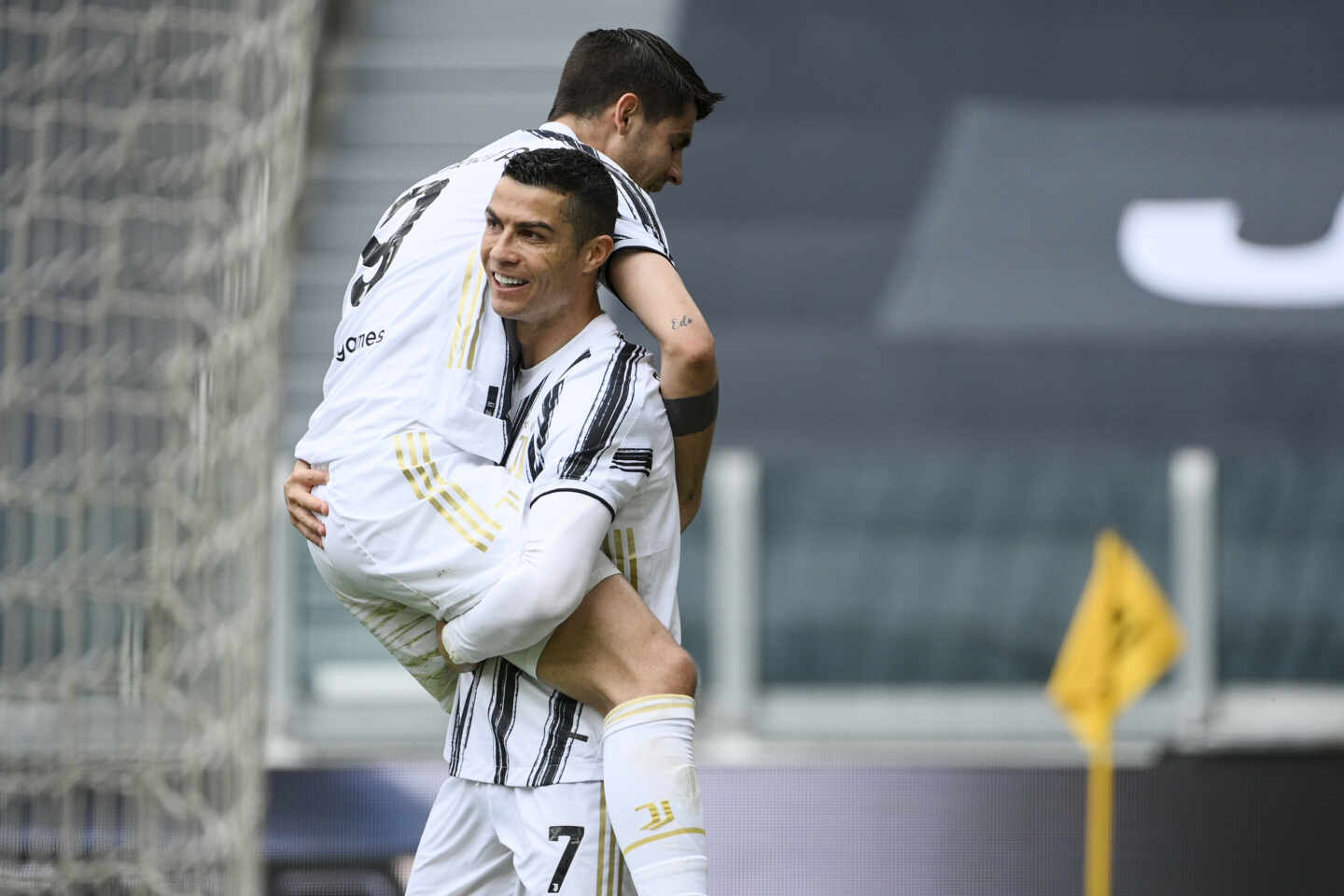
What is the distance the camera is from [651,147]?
1.93m

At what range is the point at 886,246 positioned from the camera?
612cm

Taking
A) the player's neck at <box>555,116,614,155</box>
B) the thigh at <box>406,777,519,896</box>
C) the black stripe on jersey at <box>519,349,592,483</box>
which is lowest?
the thigh at <box>406,777,519,896</box>

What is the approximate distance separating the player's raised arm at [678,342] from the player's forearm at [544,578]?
0.56ft

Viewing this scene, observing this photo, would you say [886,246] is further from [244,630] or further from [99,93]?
[244,630]

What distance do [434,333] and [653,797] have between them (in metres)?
0.52

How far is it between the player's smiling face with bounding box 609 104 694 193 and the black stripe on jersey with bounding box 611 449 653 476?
1.20 ft

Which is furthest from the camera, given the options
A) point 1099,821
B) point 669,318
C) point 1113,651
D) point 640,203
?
point 1113,651

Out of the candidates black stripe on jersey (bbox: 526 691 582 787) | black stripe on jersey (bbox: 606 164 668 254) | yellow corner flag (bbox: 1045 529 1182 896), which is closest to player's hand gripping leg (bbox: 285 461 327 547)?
black stripe on jersey (bbox: 526 691 582 787)

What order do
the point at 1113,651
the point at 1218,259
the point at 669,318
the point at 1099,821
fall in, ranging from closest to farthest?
1. the point at 669,318
2. the point at 1099,821
3. the point at 1113,651
4. the point at 1218,259

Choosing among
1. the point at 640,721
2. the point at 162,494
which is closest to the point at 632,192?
the point at 640,721

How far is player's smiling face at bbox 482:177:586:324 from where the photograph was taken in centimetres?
173

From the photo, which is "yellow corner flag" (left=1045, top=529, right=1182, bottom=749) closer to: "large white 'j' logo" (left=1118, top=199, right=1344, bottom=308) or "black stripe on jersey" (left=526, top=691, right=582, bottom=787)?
"large white 'j' logo" (left=1118, top=199, right=1344, bottom=308)

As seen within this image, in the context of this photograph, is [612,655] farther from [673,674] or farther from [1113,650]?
[1113,650]

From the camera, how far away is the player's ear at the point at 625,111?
1.90 metres
